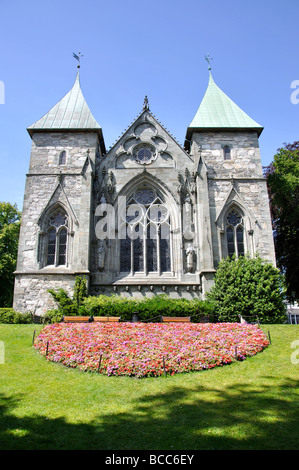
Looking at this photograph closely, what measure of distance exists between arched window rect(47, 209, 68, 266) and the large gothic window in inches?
129

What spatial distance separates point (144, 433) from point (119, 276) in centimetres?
1450

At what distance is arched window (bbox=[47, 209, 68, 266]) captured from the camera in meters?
20.7

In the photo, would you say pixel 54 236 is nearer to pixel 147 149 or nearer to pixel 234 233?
pixel 147 149

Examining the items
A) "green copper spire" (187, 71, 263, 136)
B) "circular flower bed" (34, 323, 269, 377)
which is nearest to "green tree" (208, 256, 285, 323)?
"circular flower bed" (34, 323, 269, 377)

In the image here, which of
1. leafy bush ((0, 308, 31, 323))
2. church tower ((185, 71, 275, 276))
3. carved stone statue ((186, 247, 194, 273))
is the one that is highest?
church tower ((185, 71, 275, 276))

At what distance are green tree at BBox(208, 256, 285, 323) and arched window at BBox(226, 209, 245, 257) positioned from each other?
3.38m

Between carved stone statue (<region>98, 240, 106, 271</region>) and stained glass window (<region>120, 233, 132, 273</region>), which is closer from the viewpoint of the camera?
carved stone statue (<region>98, 240, 106, 271</region>)

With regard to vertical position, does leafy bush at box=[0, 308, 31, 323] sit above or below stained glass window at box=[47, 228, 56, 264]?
below

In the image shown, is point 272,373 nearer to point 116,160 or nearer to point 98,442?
point 98,442

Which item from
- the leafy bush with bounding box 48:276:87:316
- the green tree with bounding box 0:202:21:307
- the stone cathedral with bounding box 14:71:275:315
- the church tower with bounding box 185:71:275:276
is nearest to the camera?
the leafy bush with bounding box 48:276:87:316

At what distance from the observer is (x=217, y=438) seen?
583cm

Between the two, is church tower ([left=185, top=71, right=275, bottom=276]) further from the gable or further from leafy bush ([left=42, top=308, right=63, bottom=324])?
leafy bush ([left=42, top=308, right=63, bottom=324])

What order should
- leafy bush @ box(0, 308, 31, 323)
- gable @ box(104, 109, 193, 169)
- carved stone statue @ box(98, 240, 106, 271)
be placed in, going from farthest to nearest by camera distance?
gable @ box(104, 109, 193, 169)
carved stone statue @ box(98, 240, 106, 271)
leafy bush @ box(0, 308, 31, 323)

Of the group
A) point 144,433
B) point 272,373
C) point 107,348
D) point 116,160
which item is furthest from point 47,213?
point 144,433
